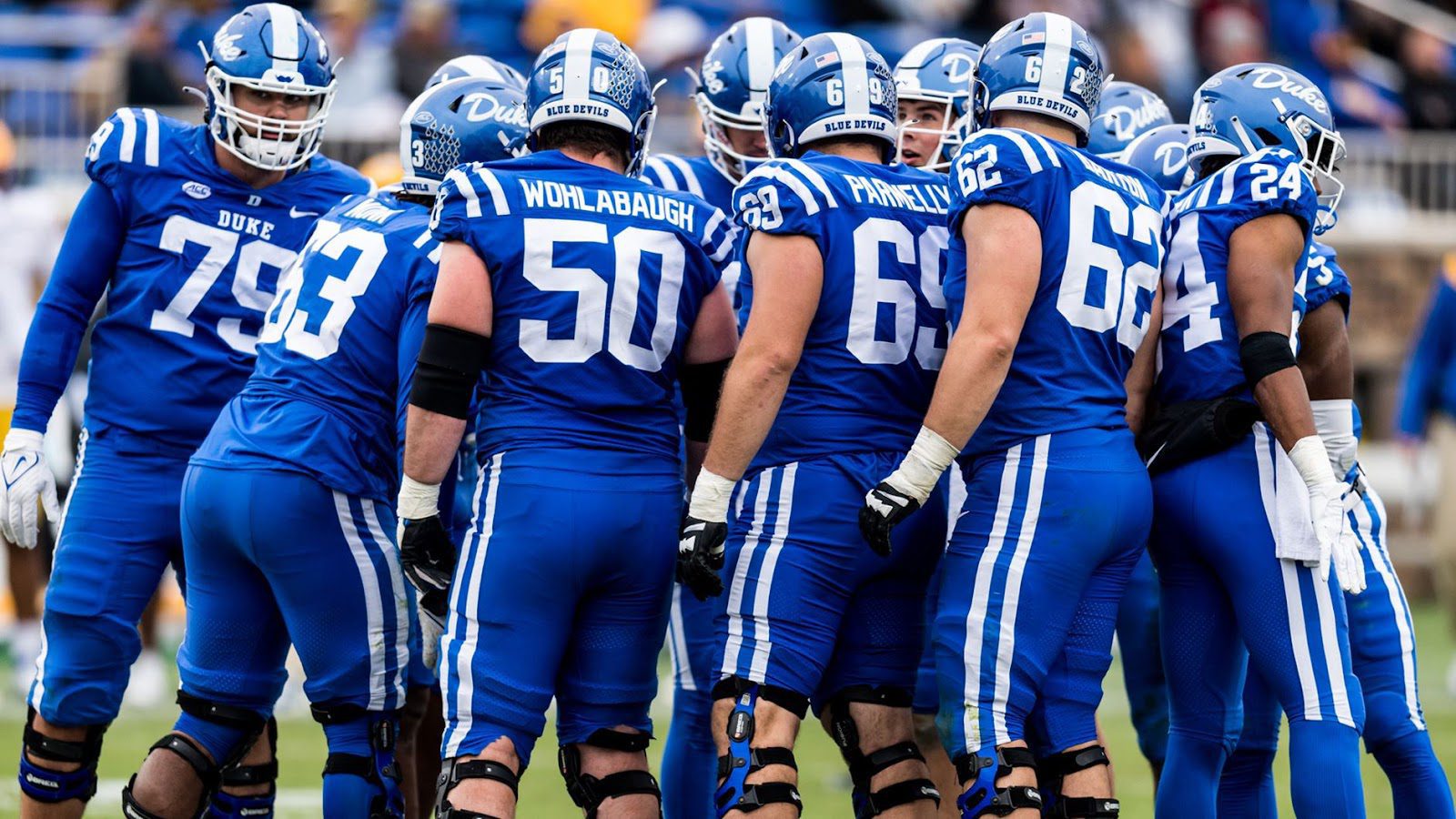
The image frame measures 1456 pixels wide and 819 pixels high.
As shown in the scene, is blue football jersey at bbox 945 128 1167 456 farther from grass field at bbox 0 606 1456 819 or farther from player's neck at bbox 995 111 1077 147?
grass field at bbox 0 606 1456 819

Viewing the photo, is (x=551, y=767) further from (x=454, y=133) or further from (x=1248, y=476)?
(x=1248, y=476)

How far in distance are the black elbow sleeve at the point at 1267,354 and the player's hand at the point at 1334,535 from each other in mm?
295

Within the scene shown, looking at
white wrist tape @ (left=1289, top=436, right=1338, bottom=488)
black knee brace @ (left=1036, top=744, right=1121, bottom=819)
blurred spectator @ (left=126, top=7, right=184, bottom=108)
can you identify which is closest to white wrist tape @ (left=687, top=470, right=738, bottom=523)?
black knee brace @ (left=1036, top=744, right=1121, bottom=819)

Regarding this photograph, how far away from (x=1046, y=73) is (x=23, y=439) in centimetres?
298

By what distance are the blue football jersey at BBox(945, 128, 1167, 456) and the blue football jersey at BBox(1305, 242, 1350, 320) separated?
68 centimetres

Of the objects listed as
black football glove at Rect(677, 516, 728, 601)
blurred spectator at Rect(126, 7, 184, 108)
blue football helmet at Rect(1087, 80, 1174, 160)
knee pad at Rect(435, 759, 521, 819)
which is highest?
blurred spectator at Rect(126, 7, 184, 108)

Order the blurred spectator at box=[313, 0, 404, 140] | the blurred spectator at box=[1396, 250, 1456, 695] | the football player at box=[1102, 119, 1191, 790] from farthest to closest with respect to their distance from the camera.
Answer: the blurred spectator at box=[313, 0, 404, 140]
the blurred spectator at box=[1396, 250, 1456, 695]
the football player at box=[1102, 119, 1191, 790]

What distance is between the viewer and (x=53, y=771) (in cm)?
528

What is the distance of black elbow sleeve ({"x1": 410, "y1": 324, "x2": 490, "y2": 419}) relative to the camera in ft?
14.9

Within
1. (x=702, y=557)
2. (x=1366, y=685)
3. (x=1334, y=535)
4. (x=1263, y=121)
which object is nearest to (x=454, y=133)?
(x=702, y=557)

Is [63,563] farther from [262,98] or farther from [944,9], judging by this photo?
[944,9]

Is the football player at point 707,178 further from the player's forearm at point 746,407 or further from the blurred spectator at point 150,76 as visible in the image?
the blurred spectator at point 150,76

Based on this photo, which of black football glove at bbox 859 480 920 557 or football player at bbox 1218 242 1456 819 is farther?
football player at bbox 1218 242 1456 819

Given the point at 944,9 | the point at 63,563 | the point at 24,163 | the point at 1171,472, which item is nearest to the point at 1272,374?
the point at 1171,472
